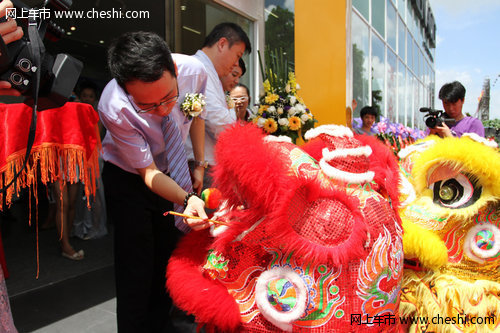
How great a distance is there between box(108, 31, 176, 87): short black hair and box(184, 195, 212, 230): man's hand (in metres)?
0.43

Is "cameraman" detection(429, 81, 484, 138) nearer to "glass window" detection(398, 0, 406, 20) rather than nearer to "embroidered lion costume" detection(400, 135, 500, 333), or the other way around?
"embroidered lion costume" detection(400, 135, 500, 333)

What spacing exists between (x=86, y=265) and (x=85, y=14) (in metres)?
2.75

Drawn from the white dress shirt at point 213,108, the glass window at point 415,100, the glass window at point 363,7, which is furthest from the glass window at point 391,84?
the white dress shirt at point 213,108

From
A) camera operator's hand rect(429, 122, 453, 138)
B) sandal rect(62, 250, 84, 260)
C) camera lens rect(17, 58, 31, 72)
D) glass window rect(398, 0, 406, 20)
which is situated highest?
glass window rect(398, 0, 406, 20)

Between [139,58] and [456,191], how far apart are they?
1477 mm

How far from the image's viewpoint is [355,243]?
1.00 meters

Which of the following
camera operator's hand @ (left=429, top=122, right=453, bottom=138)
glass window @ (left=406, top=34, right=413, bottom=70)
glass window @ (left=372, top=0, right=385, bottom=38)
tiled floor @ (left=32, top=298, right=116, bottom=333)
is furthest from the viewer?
glass window @ (left=406, top=34, right=413, bottom=70)

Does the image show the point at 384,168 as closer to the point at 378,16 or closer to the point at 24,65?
the point at 24,65

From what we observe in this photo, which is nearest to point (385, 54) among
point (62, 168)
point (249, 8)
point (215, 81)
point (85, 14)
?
point (249, 8)

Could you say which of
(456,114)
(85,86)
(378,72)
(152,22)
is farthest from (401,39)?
(85,86)

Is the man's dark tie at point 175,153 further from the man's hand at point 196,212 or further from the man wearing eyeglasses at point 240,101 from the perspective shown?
the man wearing eyeglasses at point 240,101

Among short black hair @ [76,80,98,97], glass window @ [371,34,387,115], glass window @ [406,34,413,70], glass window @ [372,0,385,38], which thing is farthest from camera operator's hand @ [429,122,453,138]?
glass window @ [406,34,413,70]

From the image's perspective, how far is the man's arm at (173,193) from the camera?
1.14 metres

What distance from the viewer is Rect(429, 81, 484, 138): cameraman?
2629 millimetres
